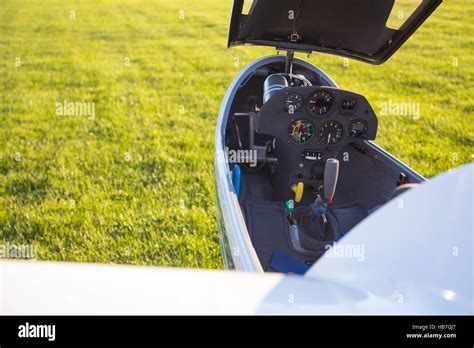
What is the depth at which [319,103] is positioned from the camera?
380 centimetres

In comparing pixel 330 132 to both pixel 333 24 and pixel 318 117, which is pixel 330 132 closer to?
pixel 318 117

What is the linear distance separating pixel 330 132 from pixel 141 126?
392 centimetres

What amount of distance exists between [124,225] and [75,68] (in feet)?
23.9

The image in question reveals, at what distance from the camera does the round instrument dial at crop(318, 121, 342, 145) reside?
3.85 metres

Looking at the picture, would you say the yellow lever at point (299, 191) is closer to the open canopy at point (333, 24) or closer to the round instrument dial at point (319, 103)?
the round instrument dial at point (319, 103)

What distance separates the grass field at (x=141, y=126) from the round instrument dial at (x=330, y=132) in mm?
1422

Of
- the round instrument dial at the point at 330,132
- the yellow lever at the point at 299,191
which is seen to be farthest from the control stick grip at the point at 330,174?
the round instrument dial at the point at 330,132

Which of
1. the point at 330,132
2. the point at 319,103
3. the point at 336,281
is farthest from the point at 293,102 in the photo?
the point at 336,281

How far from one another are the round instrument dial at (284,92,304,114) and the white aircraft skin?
8.81 feet

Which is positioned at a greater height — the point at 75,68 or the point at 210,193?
the point at 75,68
